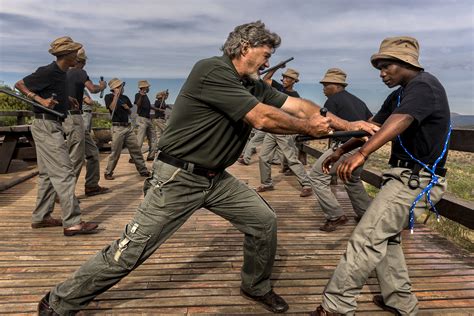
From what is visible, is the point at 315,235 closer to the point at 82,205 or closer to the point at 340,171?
the point at 340,171

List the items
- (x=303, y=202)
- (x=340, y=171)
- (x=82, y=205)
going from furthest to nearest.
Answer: (x=303, y=202)
(x=82, y=205)
(x=340, y=171)

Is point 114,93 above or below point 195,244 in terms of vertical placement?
above

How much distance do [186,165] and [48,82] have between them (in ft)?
9.22

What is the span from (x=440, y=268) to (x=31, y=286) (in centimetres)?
389

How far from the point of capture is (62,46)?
4.37 meters

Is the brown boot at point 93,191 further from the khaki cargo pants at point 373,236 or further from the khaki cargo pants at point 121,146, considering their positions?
the khaki cargo pants at point 373,236

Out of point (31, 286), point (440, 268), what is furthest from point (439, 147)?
point (31, 286)

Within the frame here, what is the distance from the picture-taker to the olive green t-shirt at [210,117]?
243cm

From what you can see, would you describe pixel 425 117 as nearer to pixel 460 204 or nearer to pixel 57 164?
pixel 460 204

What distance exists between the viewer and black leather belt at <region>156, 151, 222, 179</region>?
8.70ft

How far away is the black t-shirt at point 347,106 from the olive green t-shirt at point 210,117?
278 centimetres

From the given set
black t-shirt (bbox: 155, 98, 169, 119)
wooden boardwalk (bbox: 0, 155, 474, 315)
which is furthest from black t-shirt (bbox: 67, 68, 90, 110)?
black t-shirt (bbox: 155, 98, 169, 119)

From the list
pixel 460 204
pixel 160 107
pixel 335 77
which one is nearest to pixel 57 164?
pixel 335 77

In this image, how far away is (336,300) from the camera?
2641 mm
